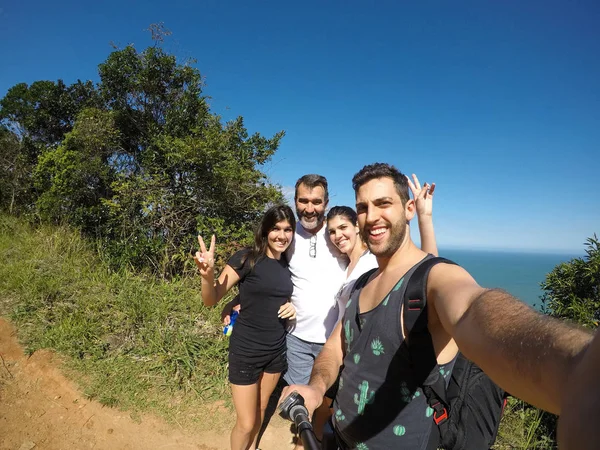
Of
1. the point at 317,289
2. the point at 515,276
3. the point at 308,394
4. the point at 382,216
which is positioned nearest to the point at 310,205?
the point at 317,289

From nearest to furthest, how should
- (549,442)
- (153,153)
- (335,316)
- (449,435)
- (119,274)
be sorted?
(449,435) → (335,316) → (549,442) → (119,274) → (153,153)

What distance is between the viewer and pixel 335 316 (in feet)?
8.53

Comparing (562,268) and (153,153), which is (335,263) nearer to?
(562,268)

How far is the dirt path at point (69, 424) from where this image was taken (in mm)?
2914

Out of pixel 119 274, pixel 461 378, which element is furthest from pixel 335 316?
pixel 119 274

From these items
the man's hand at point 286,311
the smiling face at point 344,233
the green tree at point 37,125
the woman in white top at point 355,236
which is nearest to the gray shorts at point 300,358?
the man's hand at point 286,311

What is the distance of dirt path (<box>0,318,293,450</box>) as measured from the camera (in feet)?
9.56

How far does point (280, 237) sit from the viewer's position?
8.59 feet

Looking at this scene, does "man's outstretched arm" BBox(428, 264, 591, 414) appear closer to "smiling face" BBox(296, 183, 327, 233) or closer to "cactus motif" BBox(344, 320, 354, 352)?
"cactus motif" BBox(344, 320, 354, 352)

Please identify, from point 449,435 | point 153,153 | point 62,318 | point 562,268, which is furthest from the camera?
point 153,153

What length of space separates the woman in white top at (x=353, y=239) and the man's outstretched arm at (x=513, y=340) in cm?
115

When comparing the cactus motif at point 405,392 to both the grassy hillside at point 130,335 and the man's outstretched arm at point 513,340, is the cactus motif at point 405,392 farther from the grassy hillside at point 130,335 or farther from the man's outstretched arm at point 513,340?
the grassy hillside at point 130,335

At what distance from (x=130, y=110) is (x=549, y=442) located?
9316mm

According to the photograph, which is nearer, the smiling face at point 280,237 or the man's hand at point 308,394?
the man's hand at point 308,394
